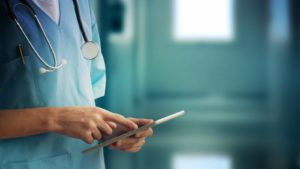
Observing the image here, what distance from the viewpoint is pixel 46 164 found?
2.67 ft

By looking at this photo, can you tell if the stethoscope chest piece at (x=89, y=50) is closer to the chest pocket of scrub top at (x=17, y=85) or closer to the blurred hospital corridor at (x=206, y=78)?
the chest pocket of scrub top at (x=17, y=85)

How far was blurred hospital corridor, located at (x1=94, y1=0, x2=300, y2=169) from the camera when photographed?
121 cm

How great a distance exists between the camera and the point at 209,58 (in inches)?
48.6

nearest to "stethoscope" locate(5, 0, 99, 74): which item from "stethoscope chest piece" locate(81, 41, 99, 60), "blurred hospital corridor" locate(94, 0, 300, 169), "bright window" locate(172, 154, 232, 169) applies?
"stethoscope chest piece" locate(81, 41, 99, 60)

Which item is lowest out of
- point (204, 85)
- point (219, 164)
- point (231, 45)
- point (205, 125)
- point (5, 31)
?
point (219, 164)

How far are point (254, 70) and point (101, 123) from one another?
2.26 ft

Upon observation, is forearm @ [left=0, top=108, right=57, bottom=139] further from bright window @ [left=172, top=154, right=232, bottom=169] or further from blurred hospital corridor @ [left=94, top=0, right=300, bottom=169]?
bright window @ [left=172, top=154, right=232, bottom=169]

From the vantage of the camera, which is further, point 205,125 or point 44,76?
point 205,125

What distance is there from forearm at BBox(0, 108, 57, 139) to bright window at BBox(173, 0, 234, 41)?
0.60 m

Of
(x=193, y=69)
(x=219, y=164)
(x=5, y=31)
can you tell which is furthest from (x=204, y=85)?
(x=5, y=31)

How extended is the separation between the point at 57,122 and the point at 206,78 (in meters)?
0.62

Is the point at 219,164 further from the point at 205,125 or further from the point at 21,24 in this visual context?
the point at 21,24

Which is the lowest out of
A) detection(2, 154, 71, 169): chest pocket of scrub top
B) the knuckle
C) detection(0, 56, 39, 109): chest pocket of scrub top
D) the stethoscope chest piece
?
detection(2, 154, 71, 169): chest pocket of scrub top

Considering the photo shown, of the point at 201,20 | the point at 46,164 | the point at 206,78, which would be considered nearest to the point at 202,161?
the point at 206,78
